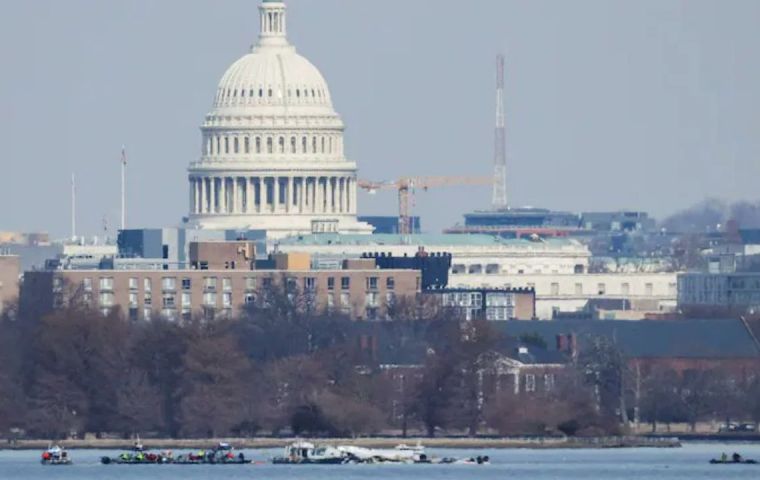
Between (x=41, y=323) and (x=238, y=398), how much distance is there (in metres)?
12.0

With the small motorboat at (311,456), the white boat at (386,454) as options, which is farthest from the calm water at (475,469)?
the white boat at (386,454)

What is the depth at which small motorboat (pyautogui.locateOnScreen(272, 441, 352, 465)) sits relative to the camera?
17412cm

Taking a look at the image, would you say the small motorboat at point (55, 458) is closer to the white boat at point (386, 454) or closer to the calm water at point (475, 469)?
the calm water at point (475, 469)

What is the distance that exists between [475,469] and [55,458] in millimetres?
12549

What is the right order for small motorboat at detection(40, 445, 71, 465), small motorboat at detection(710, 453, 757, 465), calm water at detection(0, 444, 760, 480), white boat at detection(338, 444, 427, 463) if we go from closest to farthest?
calm water at detection(0, 444, 760, 480) < small motorboat at detection(710, 453, 757, 465) < small motorboat at detection(40, 445, 71, 465) < white boat at detection(338, 444, 427, 463)

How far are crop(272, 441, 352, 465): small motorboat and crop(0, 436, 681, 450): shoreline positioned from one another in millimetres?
4604

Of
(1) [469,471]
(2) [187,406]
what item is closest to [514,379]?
(2) [187,406]

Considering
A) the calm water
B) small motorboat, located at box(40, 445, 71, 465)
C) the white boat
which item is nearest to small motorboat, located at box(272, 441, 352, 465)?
the white boat

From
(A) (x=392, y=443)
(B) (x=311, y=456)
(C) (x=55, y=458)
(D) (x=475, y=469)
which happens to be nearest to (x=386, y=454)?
(B) (x=311, y=456)

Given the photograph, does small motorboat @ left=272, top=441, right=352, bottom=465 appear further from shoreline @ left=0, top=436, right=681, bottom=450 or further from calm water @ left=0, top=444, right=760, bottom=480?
shoreline @ left=0, top=436, right=681, bottom=450

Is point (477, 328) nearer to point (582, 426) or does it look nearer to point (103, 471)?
point (582, 426)

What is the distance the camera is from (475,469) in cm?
16950

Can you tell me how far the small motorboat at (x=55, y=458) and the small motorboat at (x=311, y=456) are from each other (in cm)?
583

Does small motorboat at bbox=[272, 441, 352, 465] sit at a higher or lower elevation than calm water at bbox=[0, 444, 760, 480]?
higher
